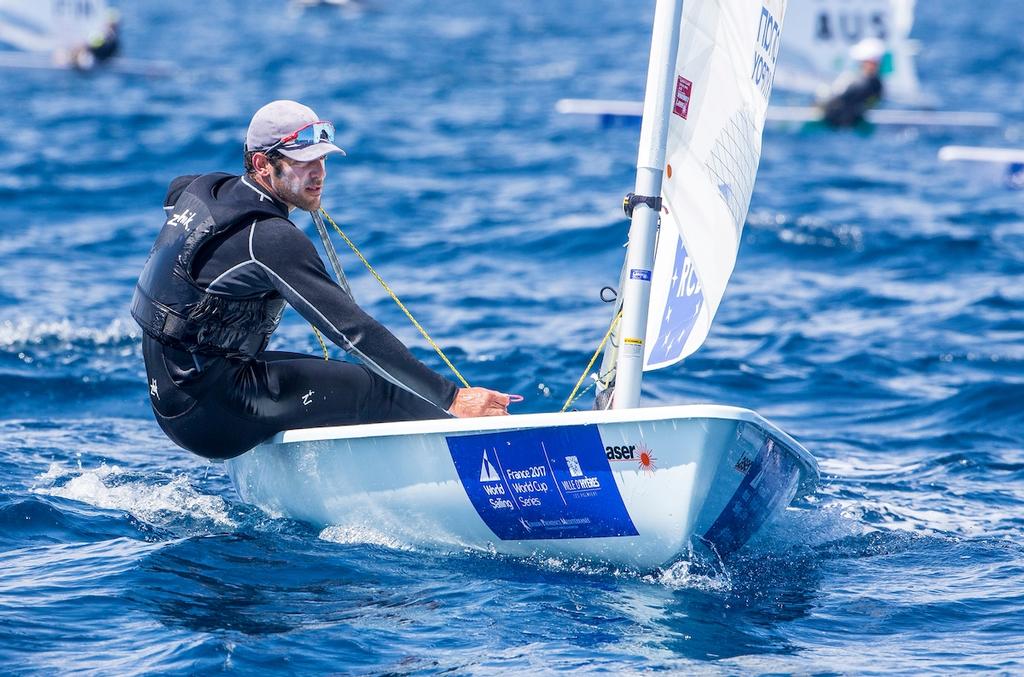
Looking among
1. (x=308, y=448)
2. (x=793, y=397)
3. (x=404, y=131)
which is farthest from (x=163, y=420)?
(x=404, y=131)

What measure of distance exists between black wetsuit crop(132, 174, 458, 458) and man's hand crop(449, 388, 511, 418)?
3 centimetres

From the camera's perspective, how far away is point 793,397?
6168 mm

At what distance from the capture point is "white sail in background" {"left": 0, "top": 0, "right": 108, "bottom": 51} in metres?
18.4

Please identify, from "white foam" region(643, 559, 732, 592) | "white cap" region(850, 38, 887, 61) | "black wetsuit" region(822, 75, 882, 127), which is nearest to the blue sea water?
"white foam" region(643, 559, 732, 592)

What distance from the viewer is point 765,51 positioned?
155 inches

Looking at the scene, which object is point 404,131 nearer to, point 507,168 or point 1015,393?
point 507,168

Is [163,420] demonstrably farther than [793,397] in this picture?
No

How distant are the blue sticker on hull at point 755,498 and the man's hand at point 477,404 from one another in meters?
0.67

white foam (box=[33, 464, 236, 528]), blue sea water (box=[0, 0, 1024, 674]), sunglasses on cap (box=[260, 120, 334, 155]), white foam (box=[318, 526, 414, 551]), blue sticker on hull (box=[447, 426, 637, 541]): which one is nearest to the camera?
blue sea water (box=[0, 0, 1024, 674])

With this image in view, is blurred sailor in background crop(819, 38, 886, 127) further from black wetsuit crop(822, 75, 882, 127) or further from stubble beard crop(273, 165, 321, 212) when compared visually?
stubble beard crop(273, 165, 321, 212)

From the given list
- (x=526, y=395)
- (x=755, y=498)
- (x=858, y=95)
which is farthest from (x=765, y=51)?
(x=858, y=95)

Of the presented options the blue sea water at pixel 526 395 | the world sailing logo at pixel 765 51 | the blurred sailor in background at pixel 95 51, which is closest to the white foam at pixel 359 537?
the blue sea water at pixel 526 395

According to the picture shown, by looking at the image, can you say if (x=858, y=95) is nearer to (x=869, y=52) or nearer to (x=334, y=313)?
(x=869, y=52)

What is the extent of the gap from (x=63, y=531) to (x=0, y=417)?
1.50 m
